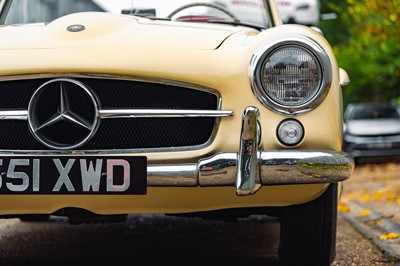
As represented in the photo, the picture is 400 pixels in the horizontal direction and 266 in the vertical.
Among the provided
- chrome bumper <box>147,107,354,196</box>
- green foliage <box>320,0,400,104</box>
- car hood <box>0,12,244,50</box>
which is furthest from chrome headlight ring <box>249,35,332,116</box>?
green foliage <box>320,0,400,104</box>

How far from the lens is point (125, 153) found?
331 cm

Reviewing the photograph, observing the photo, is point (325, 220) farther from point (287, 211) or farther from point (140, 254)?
point (140, 254)

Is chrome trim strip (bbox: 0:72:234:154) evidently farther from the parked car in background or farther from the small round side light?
the parked car in background

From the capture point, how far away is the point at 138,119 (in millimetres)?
3391

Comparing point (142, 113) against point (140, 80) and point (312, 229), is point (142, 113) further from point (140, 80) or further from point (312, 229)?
point (312, 229)

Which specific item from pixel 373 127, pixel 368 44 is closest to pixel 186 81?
pixel 368 44

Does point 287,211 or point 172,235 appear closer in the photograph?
point 287,211

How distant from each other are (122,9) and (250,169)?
1628mm

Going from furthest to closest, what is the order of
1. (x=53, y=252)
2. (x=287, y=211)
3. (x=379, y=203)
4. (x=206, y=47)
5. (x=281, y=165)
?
(x=379, y=203) → (x=53, y=252) → (x=287, y=211) → (x=206, y=47) → (x=281, y=165)

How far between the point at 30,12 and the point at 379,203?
4.10 m

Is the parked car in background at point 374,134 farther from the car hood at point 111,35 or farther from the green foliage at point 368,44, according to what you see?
the car hood at point 111,35

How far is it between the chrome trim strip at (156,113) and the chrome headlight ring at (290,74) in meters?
0.18

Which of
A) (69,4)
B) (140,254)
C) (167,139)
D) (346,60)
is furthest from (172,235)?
(346,60)

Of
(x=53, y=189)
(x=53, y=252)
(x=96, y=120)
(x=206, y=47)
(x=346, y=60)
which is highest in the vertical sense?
(x=206, y=47)
